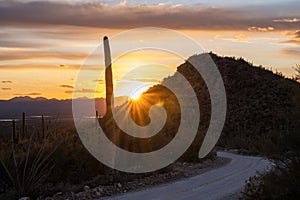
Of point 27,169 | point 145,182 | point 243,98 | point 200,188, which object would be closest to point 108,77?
point 145,182

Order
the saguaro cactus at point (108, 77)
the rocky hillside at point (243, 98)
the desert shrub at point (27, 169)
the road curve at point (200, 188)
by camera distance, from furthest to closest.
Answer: the rocky hillside at point (243, 98), the saguaro cactus at point (108, 77), the desert shrub at point (27, 169), the road curve at point (200, 188)

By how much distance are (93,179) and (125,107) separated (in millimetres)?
15756

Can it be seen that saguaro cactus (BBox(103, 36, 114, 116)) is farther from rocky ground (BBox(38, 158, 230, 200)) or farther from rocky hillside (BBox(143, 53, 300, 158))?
rocky hillside (BBox(143, 53, 300, 158))

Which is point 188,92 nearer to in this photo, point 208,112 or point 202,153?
point 208,112

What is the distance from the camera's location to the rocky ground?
19.2m

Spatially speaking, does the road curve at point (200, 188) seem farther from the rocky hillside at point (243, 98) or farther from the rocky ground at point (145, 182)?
the rocky hillside at point (243, 98)

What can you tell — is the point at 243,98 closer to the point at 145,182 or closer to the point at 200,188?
the point at 145,182

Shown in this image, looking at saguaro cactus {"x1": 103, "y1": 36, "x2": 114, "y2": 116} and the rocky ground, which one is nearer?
the rocky ground

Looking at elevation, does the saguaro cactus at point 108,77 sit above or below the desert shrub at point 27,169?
above

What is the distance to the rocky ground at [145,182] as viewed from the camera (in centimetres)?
1925

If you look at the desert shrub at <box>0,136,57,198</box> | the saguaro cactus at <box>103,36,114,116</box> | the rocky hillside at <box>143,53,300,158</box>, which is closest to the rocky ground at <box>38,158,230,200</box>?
the desert shrub at <box>0,136,57,198</box>

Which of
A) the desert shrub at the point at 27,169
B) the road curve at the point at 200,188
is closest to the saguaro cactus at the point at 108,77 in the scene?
the desert shrub at the point at 27,169

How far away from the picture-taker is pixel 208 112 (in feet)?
272

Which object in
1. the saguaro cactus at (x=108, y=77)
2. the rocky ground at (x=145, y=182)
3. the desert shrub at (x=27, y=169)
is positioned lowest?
the rocky ground at (x=145, y=182)
